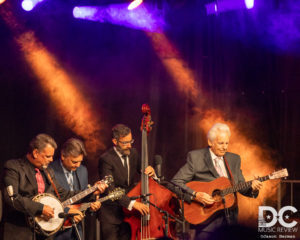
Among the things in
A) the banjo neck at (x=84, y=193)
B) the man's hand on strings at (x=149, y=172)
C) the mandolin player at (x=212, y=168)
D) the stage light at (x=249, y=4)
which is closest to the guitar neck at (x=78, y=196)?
the banjo neck at (x=84, y=193)

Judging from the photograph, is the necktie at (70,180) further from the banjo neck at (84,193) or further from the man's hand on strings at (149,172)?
the man's hand on strings at (149,172)

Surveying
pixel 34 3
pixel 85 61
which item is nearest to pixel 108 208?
pixel 85 61

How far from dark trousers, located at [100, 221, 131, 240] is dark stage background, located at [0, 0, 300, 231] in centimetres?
223

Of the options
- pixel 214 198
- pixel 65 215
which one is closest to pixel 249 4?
pixel 214 198

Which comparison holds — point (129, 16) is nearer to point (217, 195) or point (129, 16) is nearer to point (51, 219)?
point (217, 195)

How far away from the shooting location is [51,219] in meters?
5.54

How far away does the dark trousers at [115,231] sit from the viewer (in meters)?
6.12

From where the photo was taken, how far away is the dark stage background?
8.39 m

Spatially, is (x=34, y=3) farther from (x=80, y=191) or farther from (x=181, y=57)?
(x=80, y=191)

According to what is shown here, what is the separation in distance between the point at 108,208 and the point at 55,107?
2.56 meters

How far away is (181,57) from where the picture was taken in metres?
8.69

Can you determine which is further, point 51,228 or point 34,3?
point 34,3

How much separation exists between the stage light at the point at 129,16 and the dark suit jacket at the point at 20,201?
3795 millimetres

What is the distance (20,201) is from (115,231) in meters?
1.46
